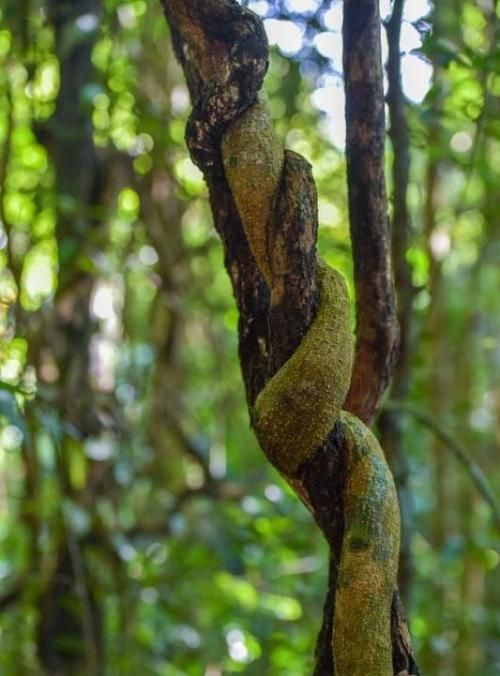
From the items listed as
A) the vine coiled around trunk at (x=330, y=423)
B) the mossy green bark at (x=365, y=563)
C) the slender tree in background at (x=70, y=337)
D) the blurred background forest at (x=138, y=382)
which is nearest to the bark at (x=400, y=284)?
the blurred background forest at (x=138, y=382)

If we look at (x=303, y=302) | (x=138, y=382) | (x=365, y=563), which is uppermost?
(x=303, y=302)

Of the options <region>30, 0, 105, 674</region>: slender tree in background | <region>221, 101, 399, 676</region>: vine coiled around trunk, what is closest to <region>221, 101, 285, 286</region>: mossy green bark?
<region>221, 101, 399, 676</region>: vine coiled around trunk

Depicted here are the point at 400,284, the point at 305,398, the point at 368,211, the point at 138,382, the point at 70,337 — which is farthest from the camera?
the point at 138,382

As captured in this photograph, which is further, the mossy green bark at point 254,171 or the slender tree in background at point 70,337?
the slender tree in background at point 70,337

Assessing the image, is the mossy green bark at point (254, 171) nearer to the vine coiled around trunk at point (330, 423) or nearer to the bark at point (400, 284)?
A: the vine coiled around trunk at point (330, 423)

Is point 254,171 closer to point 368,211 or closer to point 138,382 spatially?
point 368,211

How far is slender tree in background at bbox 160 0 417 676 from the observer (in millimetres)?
560

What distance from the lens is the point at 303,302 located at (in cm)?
58

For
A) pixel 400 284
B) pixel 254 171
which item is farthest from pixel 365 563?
pixel 400 284

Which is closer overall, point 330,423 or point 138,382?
point 330,423

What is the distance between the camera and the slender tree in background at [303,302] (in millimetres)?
560

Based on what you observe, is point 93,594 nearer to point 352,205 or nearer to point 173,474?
point 173,474

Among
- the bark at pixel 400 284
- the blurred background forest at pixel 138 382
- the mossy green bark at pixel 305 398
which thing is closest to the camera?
the mossy green bark at pixel 305 398

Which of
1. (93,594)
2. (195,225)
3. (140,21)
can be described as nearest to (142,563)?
(93,594)
